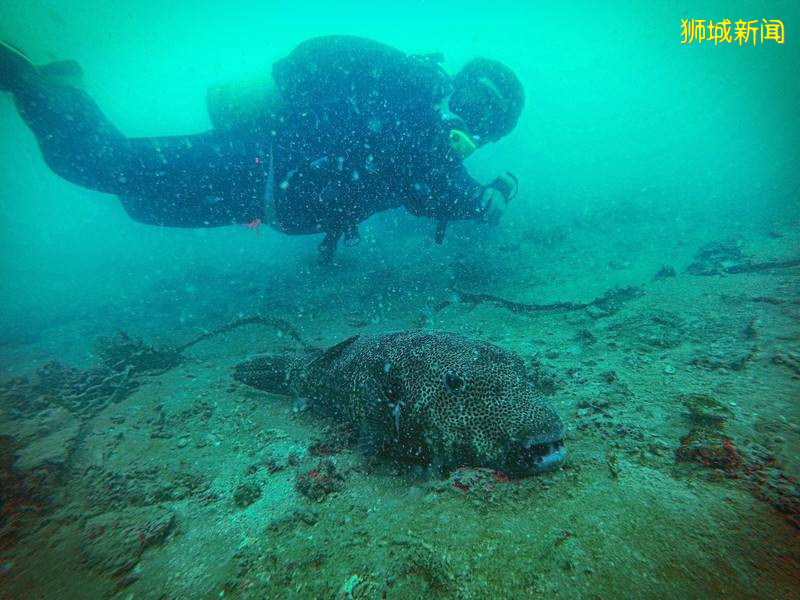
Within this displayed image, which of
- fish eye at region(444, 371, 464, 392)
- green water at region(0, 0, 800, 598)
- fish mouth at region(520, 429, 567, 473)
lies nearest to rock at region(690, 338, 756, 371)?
green water at region(0, 0, 800, 598)

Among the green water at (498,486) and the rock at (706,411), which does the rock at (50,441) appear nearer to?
the green water at (498,486)

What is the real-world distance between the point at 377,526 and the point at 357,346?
69.8 inches

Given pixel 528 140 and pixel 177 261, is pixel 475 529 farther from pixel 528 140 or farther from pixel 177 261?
pixel 528 140

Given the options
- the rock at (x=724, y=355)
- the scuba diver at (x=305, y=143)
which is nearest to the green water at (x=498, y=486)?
the rock at (x=724, y=355)

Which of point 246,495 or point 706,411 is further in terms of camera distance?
point 246,495

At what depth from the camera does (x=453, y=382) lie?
241cm

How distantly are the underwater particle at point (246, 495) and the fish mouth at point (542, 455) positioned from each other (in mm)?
2132

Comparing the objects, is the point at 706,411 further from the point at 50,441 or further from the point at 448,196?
the point at 50,441

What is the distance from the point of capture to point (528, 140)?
3600cm

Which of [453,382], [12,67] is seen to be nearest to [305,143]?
[453,382]

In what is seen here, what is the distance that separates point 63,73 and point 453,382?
38.5ft

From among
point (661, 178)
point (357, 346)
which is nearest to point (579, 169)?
point (661, 178)

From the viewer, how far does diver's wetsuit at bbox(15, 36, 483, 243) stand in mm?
6219

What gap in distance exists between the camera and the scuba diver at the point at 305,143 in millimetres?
6230
